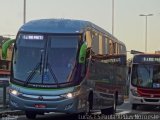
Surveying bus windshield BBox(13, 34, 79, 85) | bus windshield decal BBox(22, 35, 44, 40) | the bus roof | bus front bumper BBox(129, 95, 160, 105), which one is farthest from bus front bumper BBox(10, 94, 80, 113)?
bus front bumper BBox(129, 95, 160, 105)

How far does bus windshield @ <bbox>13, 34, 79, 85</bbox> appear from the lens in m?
17.5

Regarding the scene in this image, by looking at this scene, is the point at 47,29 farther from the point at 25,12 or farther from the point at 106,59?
the point at 25,12

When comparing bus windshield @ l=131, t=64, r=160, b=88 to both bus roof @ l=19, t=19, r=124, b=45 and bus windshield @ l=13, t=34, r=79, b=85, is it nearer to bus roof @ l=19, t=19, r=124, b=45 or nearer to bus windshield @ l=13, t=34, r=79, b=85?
bus roof @ l=19, t=19, r=124, b=45

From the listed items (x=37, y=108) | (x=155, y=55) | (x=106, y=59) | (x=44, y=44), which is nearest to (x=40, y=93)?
(x=37, y=108)

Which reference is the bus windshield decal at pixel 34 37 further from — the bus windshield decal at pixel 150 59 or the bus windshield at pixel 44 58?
the bus windshield decal at pixel 150 59

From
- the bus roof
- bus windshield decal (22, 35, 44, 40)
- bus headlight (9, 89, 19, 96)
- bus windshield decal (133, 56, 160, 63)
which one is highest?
the bus roof

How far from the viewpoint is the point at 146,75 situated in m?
30.5

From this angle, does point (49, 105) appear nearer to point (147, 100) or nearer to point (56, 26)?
point (56, 26)

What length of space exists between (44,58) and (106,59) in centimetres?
516

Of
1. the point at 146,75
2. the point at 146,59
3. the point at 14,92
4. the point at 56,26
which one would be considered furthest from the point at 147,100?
the point at 14,92

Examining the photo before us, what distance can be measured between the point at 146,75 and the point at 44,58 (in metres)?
13.8

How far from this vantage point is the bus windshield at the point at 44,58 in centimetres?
1748

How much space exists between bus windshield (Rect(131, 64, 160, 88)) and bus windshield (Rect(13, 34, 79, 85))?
13.1 meters

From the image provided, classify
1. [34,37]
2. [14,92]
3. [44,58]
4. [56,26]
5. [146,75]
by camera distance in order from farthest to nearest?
[146,75] → [56,26] → [34,37] → [44,58] → [14,92]
